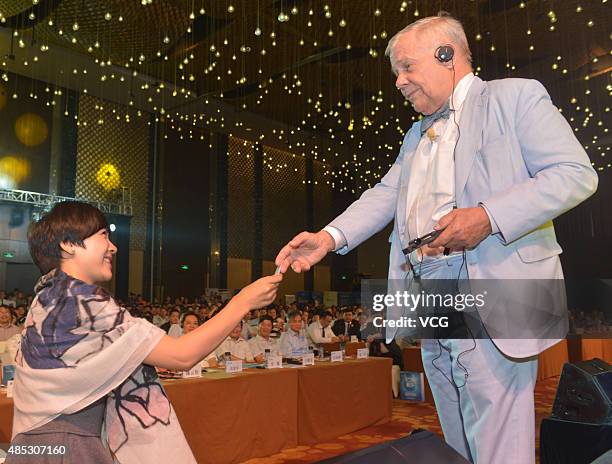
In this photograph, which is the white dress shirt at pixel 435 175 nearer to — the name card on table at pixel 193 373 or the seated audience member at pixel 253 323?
the name card on table at pixel 193 373

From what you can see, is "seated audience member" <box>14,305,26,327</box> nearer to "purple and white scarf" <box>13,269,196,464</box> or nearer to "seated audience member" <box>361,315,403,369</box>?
"seated audience member" <box>361,315,403,369</box>

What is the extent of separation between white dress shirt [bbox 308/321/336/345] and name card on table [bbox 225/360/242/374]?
406 centimetres

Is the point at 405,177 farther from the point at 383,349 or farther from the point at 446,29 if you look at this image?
the point at 383,349

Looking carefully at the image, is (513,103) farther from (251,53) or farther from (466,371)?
(251,53)

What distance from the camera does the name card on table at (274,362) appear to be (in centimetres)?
454

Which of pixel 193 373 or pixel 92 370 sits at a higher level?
pixel 92 370

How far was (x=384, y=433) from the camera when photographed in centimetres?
510

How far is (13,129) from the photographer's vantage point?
40.2ft

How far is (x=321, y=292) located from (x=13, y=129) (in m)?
10.2

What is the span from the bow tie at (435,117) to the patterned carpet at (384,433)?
9.27 ft

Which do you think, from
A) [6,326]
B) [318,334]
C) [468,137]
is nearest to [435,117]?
[468,137]

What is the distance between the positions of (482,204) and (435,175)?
163 mm

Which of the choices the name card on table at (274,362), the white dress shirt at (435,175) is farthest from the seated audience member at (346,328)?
the white dress shirt at (435,175)

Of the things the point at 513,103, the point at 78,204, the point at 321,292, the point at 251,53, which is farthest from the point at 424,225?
the point at 321,292
